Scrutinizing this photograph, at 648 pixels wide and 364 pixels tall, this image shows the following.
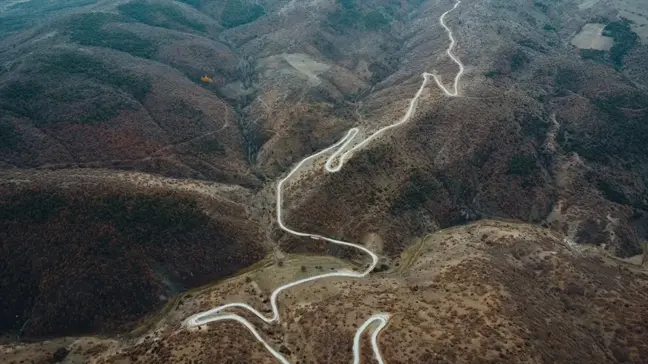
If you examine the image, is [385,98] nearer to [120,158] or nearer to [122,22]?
[120,158]

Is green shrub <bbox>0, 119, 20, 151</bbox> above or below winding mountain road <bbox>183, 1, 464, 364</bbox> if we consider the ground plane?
above

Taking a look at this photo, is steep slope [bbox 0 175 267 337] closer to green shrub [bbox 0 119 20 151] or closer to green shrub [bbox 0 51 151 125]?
green shrub [bbox 0 119 20 151]

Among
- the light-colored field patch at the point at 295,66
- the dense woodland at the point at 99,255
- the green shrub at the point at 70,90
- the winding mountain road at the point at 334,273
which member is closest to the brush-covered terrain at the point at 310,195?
the dense woodland at the point at 99,255

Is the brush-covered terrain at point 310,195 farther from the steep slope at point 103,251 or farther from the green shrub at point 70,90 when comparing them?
the green shrub at point 70,90

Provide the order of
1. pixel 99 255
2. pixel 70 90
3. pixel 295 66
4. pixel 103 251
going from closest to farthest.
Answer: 1. pixel 99 255
2. pixel 103 251
3. pixel 70 90
4. pixel 295 66

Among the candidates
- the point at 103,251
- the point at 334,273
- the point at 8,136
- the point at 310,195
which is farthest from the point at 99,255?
the point at 8,136

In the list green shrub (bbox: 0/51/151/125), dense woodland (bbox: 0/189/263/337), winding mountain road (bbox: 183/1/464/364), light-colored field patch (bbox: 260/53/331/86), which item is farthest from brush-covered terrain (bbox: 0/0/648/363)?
winding mountain road (bbox: 183/1/464/364)

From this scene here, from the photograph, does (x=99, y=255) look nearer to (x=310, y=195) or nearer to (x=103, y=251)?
(x=103, y=251)

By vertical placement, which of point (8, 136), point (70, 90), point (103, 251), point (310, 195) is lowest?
point (310, 195)
